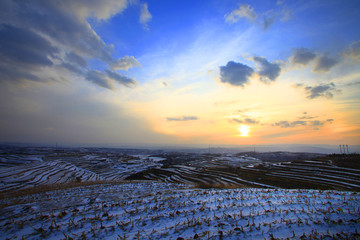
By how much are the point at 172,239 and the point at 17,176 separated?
60764 millimetres

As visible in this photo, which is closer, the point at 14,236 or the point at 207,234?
the point at 207,234

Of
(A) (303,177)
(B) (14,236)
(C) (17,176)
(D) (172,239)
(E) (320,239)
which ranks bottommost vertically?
(C) (17,176)

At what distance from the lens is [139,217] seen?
5.73 meters

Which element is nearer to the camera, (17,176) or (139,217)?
(139,217)

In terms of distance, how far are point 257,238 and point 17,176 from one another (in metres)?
62.6

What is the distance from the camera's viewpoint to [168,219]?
5426mm

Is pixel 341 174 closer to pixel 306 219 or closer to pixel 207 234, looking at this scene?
pixel 306 219

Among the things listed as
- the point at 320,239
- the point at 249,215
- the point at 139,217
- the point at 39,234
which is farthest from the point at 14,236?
the point at 320,239

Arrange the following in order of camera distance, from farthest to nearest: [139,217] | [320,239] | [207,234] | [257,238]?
[139,217] → [207,234] → [257,238] → [320,239]

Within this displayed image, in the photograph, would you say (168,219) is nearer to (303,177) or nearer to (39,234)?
(39,234)

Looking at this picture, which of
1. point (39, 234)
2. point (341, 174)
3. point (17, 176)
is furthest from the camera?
point (17, 176)

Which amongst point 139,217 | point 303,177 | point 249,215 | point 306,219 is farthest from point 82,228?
point 303,177

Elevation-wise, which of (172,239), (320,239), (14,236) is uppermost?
(320,239)

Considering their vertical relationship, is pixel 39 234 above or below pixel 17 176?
above
